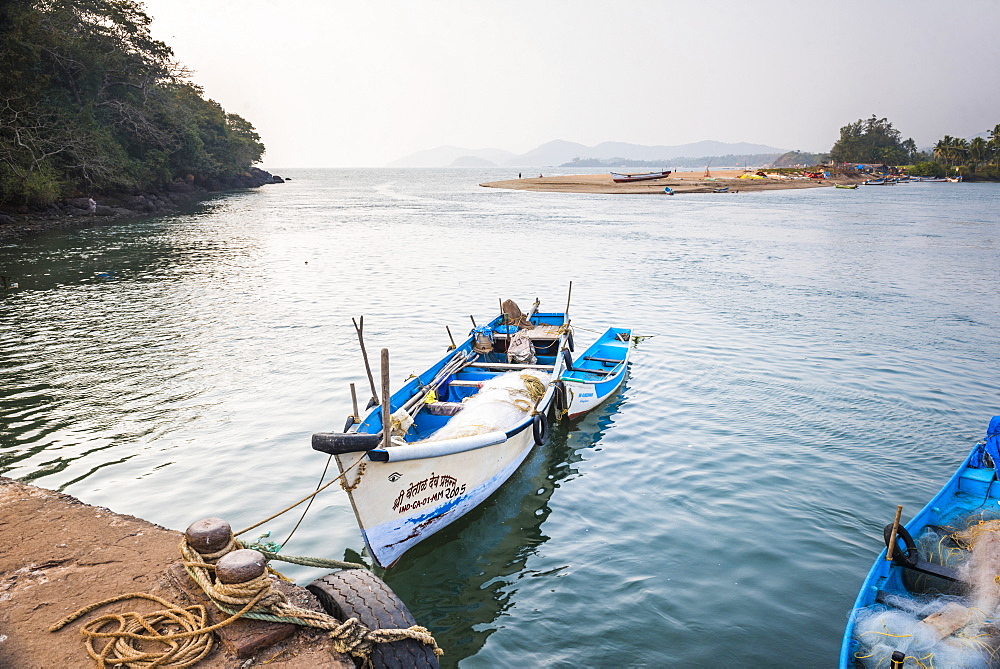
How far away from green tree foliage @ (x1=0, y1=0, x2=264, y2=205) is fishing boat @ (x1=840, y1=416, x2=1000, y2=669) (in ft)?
153

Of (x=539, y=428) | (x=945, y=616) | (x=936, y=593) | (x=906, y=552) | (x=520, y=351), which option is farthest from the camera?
(x=520, y=351)

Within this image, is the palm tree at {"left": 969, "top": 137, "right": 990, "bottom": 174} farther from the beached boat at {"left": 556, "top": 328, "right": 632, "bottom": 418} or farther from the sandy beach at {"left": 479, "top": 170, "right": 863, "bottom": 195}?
the beached boat at {"left": 556, "top": 328, "right": 632, "bottom": 418}

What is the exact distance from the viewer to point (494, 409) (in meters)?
10.4

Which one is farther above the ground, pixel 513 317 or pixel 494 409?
pixel 513 317

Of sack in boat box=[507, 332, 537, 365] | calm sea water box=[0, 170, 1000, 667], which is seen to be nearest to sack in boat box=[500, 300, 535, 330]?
sack in boat box=[507, 332, 537, 365]

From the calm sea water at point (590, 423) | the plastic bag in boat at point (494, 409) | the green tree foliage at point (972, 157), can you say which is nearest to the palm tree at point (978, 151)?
the green tree foliage at point (972, 157)

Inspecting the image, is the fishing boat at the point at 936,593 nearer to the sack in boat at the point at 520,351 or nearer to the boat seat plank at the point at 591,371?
the boat seat plank at the point at 591,371

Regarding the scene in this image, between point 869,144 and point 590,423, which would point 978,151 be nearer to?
point 869,144

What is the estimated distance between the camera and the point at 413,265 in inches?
1223

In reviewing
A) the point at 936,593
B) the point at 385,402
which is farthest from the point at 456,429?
the point at 936,593

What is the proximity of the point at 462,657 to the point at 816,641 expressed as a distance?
4014 millimetres

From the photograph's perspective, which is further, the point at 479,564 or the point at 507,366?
the point at 507,366

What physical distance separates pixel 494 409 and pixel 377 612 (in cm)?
551

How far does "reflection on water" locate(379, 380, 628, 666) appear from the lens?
7.15 m
